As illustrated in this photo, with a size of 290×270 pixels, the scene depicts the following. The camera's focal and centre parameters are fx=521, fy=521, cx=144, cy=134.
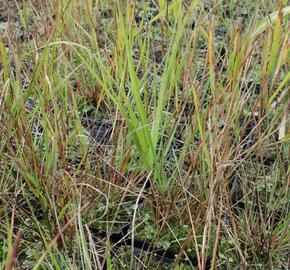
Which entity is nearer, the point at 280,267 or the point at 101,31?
the point at 280,267

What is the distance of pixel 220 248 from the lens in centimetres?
121

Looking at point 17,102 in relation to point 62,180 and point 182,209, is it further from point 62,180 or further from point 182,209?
point 182,209

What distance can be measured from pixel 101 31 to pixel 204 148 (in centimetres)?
109

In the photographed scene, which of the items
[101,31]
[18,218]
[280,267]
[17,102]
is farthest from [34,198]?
[101,31]

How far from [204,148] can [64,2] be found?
0.73 meters

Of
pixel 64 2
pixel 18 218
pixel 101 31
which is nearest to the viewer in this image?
pixel 18 218

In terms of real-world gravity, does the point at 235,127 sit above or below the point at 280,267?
above

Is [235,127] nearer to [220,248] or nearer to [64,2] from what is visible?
[220,248]

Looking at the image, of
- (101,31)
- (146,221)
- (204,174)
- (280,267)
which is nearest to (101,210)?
(146,221)

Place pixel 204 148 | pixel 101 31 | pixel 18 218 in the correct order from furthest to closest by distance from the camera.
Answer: pixel 101 31 → pixel 18 218 → pixel 204 148

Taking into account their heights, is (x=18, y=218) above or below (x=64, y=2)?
below

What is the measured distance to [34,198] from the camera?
1.27m

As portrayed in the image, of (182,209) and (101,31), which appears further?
(101,31)

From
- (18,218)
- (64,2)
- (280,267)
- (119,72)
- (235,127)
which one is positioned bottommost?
(280,267)
